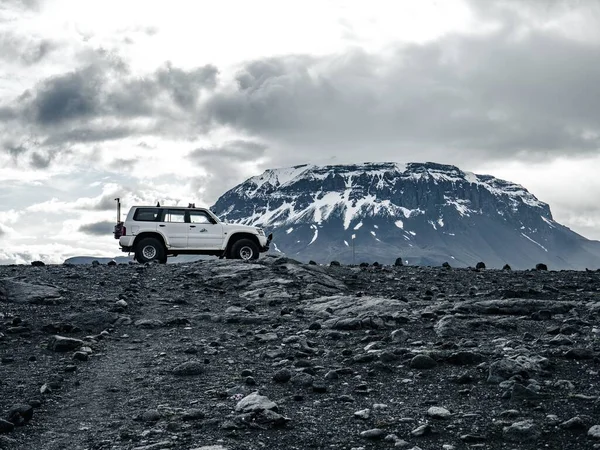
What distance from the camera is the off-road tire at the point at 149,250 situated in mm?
27500

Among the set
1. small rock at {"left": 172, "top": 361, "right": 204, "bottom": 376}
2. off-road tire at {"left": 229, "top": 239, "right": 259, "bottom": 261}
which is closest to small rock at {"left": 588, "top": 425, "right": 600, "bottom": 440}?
small rock at {"left": 172, "top": 361, "right": 204, "bottom": 376}

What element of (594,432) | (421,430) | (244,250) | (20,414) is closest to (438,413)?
(421,430)

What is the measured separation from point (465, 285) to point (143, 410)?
14.0 meters

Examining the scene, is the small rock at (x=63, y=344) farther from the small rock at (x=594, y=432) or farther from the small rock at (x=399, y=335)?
the small rock at (x=594, y=432)

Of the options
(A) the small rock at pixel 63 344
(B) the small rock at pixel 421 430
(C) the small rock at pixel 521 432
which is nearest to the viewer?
(C) the small rock at pixel 521 432

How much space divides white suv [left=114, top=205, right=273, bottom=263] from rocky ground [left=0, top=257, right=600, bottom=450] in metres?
7.84

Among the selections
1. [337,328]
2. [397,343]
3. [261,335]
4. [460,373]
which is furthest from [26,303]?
[460,373]

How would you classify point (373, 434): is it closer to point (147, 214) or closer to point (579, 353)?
point (579, 353)

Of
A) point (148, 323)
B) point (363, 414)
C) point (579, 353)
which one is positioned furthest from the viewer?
point (148, 323)

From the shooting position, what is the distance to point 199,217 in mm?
27922

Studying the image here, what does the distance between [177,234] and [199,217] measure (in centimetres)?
124

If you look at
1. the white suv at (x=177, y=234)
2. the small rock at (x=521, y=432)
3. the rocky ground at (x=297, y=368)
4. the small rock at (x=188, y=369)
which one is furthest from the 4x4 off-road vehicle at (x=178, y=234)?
the small rock at (x=521, y=432)

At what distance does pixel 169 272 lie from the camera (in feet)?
76.4

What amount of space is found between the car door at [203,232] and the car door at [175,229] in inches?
10.7
